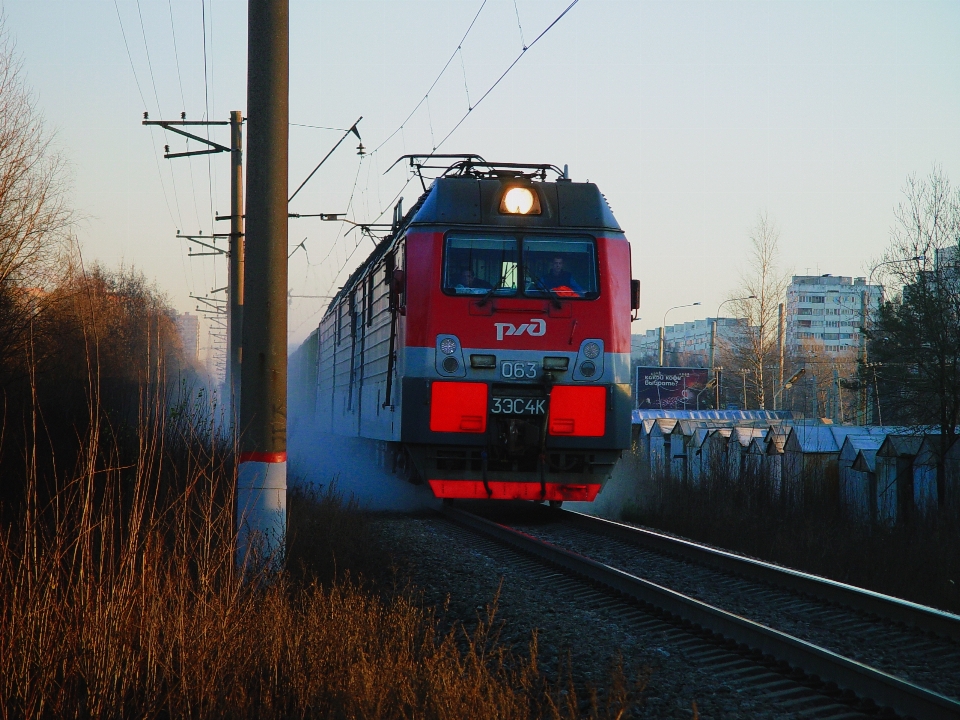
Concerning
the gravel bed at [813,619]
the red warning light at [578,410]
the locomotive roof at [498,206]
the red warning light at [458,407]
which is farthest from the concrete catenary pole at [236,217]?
the gravel bed at [813,619]

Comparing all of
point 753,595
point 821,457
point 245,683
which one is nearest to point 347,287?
point 821,457

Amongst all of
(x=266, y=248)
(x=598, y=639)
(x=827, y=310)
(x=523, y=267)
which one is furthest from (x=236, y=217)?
(x=827, y=310)

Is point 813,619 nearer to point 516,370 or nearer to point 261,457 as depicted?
point 261,457

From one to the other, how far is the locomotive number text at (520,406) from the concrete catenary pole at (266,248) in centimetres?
367

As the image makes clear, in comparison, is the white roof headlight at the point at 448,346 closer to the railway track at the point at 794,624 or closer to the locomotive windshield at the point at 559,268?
the locomotive windshield at the point at 559,268

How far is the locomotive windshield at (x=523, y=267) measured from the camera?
389 inches

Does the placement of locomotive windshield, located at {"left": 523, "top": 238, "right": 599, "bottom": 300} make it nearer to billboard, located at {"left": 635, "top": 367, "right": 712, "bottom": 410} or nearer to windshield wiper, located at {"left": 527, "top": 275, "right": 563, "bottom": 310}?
windshield wiper, located at {"left": 527, "top": 275, "right": 563, "bottom": 310}

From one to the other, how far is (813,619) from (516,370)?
175 inches

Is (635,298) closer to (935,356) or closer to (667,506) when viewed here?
(667,506)

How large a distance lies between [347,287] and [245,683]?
1310 cm

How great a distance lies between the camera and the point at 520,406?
32.0 feet

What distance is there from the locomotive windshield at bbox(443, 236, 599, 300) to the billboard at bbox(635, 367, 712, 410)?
34309mm

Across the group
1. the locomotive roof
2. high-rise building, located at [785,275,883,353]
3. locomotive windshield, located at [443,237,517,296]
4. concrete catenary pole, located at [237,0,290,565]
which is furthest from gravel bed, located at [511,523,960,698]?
high-rise building, located at [785,275,883,353]

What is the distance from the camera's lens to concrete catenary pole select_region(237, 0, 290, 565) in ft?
20.6
